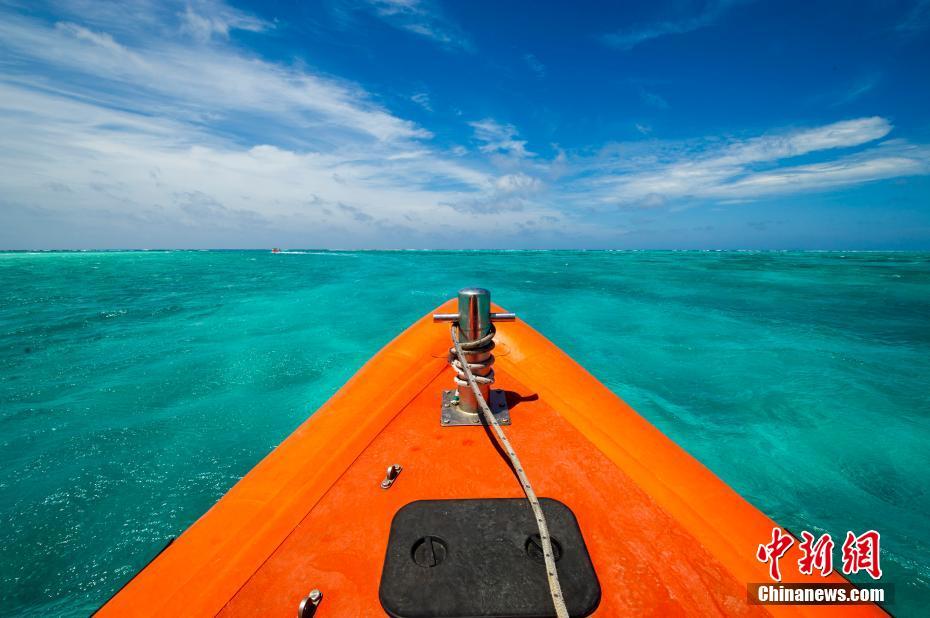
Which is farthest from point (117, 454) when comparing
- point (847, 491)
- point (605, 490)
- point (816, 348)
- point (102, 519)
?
point (816, 348)

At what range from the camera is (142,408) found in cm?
493

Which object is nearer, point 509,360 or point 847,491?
point 509,360

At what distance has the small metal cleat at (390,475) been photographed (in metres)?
1.47

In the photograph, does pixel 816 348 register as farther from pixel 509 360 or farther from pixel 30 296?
pixel 30 296

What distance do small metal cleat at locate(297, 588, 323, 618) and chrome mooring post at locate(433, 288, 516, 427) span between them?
0.96m

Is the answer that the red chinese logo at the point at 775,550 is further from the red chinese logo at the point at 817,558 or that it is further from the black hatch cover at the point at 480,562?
the black hatch cover at the point at 480,562

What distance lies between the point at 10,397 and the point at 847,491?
1141 centimetres

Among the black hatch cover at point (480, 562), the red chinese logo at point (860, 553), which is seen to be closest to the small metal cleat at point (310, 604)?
the black hatch cover at point (480, 562)

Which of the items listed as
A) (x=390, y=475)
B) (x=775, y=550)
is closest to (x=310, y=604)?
(x=390, y=475)

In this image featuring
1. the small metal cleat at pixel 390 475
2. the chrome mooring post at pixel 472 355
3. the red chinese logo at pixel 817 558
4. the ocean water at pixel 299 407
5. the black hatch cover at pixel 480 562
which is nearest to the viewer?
the black hatch cover at pixel 480 562

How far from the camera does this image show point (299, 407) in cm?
530

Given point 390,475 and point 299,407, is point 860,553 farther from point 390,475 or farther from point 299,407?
point 299,407

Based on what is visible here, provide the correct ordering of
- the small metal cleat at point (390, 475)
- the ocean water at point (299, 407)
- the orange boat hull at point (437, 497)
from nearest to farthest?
the orange boat hull at point (437, 497), the small metal cleat at point (390, 475), the ocean water at point (299, 407)

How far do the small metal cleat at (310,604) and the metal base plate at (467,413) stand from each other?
950mm
